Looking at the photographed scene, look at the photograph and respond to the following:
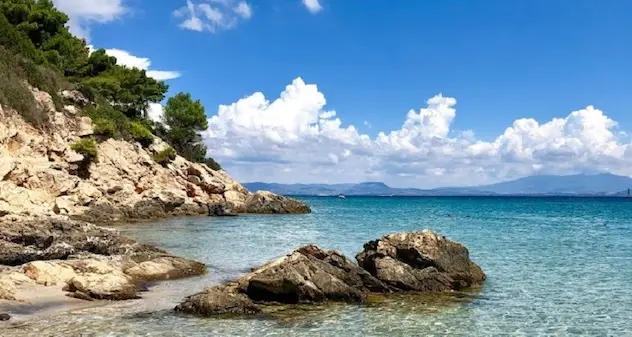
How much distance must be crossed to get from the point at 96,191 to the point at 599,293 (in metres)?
43.0

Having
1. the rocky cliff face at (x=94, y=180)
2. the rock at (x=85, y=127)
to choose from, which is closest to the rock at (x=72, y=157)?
the rocky cliff face at (x=94, y=180)

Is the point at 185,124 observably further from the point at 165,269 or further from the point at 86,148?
the point at 165,269

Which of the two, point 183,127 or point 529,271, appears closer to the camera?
point 529,271

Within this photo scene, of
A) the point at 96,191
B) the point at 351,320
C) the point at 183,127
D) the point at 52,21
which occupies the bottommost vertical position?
the point at 351,320

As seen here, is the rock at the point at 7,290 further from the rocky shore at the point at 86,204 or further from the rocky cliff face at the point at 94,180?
the rocky cliff face at the point at 94,180

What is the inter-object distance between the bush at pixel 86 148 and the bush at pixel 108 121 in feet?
12.4

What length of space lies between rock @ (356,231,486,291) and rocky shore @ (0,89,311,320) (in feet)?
24.9

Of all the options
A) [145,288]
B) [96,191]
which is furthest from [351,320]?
[96,191]

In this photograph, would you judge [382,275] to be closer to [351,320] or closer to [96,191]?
[351,320]

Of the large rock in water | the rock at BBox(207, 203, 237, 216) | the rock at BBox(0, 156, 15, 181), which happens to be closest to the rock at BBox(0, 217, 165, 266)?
the large rock in water

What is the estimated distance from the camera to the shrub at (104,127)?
59719mm

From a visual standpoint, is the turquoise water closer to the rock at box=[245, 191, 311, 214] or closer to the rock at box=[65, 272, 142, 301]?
the rock at box=[65, 272, 142, 301]

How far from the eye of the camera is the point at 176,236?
41219 mm

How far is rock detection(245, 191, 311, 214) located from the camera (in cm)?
7788
